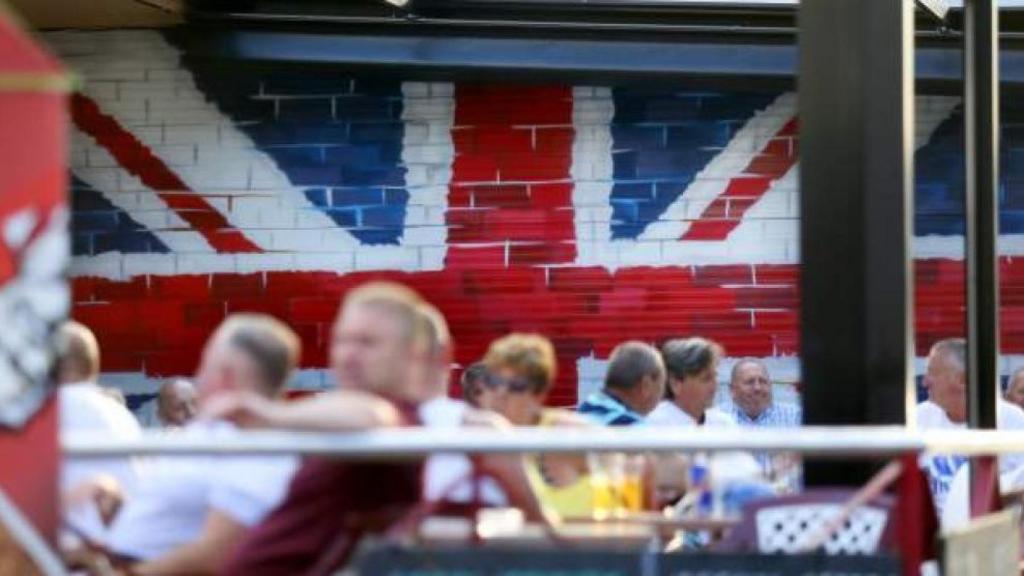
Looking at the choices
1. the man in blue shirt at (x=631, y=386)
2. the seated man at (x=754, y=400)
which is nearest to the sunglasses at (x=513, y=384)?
the man in blue shirt at (x=631, y=386)

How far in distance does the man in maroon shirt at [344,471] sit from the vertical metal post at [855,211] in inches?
72.5

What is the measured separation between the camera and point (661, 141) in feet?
42.7

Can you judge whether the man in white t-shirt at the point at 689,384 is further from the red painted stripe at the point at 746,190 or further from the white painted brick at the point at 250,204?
the white painted brick at the point at 250,204

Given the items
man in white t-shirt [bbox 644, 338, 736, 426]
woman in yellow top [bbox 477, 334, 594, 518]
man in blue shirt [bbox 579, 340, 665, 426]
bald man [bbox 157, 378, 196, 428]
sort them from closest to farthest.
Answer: woman in yellow top [bbox 477, 334, 594, 518] → man in blue shirt [bbox 579, 340, 665, 426] → man in white t-shirt [bbox 644, 338, 736, 426] → bald man [bbox 157, 378, 196, 428]

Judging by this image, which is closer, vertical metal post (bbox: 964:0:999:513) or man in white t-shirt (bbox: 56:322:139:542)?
man in white t-shirt (bbox: 56:322:139:542)

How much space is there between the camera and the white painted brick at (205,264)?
42.6 ft

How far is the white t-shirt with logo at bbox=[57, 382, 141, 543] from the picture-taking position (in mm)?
5293

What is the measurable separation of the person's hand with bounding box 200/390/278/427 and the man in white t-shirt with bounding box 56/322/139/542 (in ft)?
0.73

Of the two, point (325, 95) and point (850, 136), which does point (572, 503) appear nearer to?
point (850, 136)

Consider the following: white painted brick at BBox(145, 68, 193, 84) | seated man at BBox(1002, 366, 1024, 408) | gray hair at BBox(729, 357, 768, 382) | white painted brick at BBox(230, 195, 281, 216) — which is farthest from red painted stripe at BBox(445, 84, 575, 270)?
seated man at BBox(1002, 366, 1024, 408)

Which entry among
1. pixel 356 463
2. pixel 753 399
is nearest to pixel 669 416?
pixel 753 399

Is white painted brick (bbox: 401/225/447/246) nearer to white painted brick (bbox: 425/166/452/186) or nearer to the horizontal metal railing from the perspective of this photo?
white painted brick (bbox: 425/166/452/186)

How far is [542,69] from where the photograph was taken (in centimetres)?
1271

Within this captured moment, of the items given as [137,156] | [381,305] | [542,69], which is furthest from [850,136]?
[137,156]
